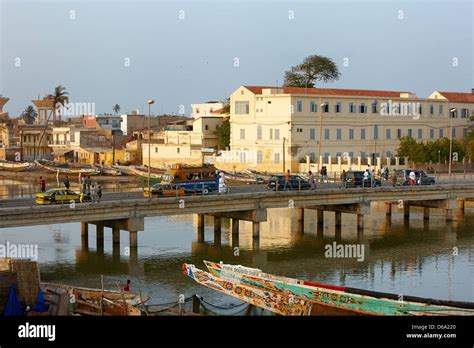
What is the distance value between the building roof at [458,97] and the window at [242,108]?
2453 cm

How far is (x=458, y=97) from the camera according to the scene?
99.2m

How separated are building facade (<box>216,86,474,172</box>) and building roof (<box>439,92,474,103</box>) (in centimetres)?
216

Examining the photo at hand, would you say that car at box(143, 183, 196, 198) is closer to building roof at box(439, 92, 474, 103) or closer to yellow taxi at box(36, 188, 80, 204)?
yellow taxi at box(36, 188, 80, 204)

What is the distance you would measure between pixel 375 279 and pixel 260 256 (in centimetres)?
827

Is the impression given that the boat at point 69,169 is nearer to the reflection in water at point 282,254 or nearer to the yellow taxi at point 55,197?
the reflection in water at point 282,254

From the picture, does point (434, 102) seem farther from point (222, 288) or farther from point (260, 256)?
point (222, 288)

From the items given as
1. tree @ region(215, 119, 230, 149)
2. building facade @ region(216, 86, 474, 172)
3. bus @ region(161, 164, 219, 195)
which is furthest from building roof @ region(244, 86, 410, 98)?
bus @ region(161, 164, 219, 195)

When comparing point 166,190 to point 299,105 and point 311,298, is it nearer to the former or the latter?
point 311,298

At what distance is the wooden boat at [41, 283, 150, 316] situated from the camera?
28266 millimetres

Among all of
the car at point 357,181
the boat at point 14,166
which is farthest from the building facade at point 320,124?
the boat at point 14,166

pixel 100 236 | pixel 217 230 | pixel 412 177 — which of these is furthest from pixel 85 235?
pixel 412 177

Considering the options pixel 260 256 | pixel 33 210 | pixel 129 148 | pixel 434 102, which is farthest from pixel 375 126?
pixel 33 210

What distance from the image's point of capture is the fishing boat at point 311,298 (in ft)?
89.0
